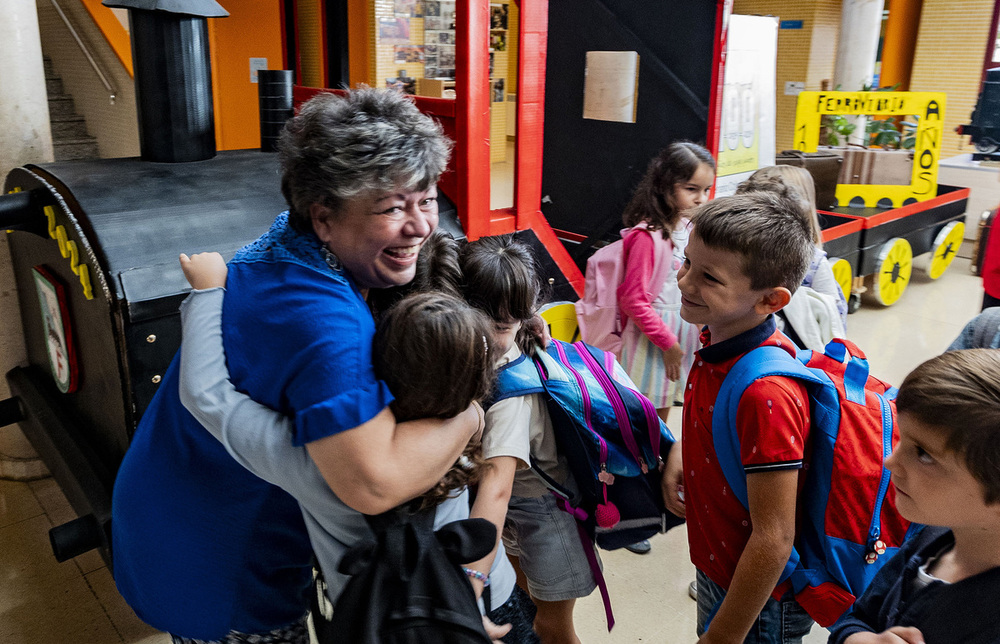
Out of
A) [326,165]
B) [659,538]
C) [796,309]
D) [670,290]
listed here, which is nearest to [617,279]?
[670,290]

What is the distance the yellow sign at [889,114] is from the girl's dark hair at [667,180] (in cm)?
333

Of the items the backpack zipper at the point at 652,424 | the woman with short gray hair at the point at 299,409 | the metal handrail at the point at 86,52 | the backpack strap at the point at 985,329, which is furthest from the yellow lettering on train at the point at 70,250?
the metal handrail at the point at 86,52

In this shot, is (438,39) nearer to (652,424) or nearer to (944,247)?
(944,247)

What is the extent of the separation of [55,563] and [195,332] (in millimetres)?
2070

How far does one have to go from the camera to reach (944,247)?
19.9 feet

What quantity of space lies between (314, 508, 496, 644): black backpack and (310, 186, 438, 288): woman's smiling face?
40 cm

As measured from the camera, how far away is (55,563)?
105 inches

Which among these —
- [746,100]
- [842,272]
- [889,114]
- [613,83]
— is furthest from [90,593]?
[889,114]

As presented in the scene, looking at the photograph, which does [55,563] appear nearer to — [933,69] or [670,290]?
[670,290]

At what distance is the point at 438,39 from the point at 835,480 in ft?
27.4

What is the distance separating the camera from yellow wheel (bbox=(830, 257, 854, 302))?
186 inches

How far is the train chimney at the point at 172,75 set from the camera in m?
2.50

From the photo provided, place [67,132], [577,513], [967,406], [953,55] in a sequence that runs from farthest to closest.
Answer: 1. [953,55]
2. [67,132]
3. [577,513]
4. [967,406]

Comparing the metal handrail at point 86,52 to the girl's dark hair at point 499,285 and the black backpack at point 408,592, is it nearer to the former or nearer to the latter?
the girl's dark hair at point 499,285
